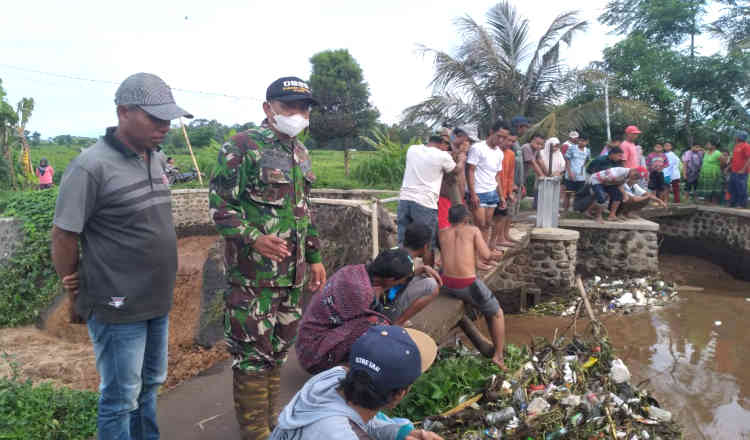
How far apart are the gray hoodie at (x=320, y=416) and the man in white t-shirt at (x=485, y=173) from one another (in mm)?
4183

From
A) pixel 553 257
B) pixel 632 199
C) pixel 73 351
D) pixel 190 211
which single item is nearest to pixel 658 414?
pixel 553 257

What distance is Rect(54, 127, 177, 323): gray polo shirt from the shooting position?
6.11 ft

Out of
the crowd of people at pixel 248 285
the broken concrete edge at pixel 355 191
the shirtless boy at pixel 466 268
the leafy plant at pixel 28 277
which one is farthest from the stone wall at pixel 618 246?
the leafy plant at pixel 28 277

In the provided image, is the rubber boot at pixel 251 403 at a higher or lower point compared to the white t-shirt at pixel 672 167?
lower

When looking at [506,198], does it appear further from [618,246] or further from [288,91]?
[288,91]

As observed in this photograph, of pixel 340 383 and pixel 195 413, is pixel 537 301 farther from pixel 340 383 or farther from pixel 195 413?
pixel 340 383

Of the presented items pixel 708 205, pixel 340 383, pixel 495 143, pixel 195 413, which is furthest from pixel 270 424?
pixel 708 205

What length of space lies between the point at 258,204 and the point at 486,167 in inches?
149

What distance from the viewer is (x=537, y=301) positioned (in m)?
7.99

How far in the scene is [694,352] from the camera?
5.98 meters

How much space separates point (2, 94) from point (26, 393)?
44.2ft

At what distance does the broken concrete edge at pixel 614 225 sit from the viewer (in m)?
8.53

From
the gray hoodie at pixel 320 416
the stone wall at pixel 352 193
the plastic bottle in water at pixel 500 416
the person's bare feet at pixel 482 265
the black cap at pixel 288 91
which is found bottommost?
the plastic bottle in water at pixel 500 416

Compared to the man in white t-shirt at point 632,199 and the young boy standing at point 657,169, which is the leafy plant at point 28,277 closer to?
the man in white t-shirt at point 632,199
